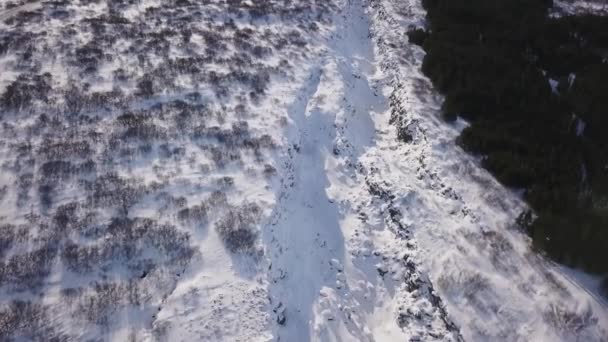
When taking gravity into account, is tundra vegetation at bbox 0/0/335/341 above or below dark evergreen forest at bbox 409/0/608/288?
below

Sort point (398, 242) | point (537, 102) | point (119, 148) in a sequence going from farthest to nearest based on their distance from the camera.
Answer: point (537, 102) < point (119, 148) < point (398, 242)

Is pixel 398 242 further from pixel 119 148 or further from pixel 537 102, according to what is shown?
pixel 119 148

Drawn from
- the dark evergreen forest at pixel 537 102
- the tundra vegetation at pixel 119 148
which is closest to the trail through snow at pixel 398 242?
the dark evergreen forest at pixel 537 102

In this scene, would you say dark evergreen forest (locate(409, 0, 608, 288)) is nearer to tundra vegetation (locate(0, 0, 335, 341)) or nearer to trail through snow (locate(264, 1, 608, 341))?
trail through snow (locate(264, 1, 608, 341))

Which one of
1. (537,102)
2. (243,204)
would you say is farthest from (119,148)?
(537,102)

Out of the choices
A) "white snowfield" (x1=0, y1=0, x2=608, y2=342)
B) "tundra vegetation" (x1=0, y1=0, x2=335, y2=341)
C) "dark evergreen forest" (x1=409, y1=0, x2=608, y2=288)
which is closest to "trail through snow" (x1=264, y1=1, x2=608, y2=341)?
"white snowfield" (x1=0, y1=0, x2=608, y2=342)

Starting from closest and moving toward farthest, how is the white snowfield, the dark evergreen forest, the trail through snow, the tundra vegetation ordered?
1. the trail through snow
2. the white snowfield
3. the tundra vegetation
4. the dark evergreen forest

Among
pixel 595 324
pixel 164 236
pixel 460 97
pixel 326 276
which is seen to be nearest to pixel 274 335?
pixel 326 276

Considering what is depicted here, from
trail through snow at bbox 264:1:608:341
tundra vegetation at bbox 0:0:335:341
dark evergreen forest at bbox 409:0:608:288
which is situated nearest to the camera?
trail through snow at bbox 264:1:608:341
